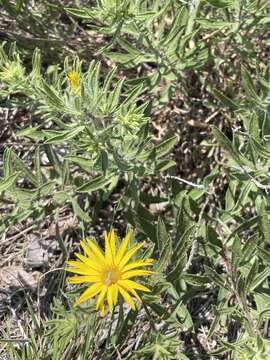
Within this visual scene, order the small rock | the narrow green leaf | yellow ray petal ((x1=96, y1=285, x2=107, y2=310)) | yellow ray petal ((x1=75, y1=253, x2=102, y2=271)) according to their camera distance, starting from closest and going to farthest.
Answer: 1. yellow ray petal ((x1=96, y1=285, x2=107, y2=310))
2. yellow ray petal ((x1=75, y1=253, x2=102, y2=271))
3. the narrow green leaf
4. the small rock

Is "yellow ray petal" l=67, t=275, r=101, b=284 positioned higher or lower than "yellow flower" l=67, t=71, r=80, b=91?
lower

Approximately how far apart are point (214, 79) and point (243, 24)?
2.37ft

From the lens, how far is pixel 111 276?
8.61 ft

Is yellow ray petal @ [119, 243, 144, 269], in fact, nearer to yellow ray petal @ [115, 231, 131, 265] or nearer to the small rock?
yellow ray petal @ [115, 231, 131, 265]

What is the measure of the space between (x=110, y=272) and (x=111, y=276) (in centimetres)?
4

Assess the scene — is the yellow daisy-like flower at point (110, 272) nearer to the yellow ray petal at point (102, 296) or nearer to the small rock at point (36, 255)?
the yellow ray petal at point (102, 296)

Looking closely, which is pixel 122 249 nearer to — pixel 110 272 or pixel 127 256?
pixel 127 256

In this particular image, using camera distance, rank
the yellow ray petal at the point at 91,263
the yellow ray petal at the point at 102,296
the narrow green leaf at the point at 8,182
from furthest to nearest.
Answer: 1. the narrow green leaf at the point at 8,182
2. the yellow ray petal at the point at 91,263
3. the yellow ray petal at the point at 102,296

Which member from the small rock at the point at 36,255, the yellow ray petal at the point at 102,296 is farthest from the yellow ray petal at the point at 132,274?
the small rock at the point at 36,255

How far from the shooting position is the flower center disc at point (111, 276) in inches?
103

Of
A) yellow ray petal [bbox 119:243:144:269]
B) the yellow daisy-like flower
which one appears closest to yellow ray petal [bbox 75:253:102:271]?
the yellow daisy-like flower

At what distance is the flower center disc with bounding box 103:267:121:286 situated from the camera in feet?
8.56

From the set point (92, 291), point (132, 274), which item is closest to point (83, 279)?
point (92, 291)

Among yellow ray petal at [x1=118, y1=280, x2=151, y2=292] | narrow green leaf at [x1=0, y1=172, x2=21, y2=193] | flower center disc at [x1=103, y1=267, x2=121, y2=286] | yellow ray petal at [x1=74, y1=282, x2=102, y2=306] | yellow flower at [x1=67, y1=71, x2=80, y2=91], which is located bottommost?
yellow ray petal at [x1=74, y1=282, x2=102, y2=306]
